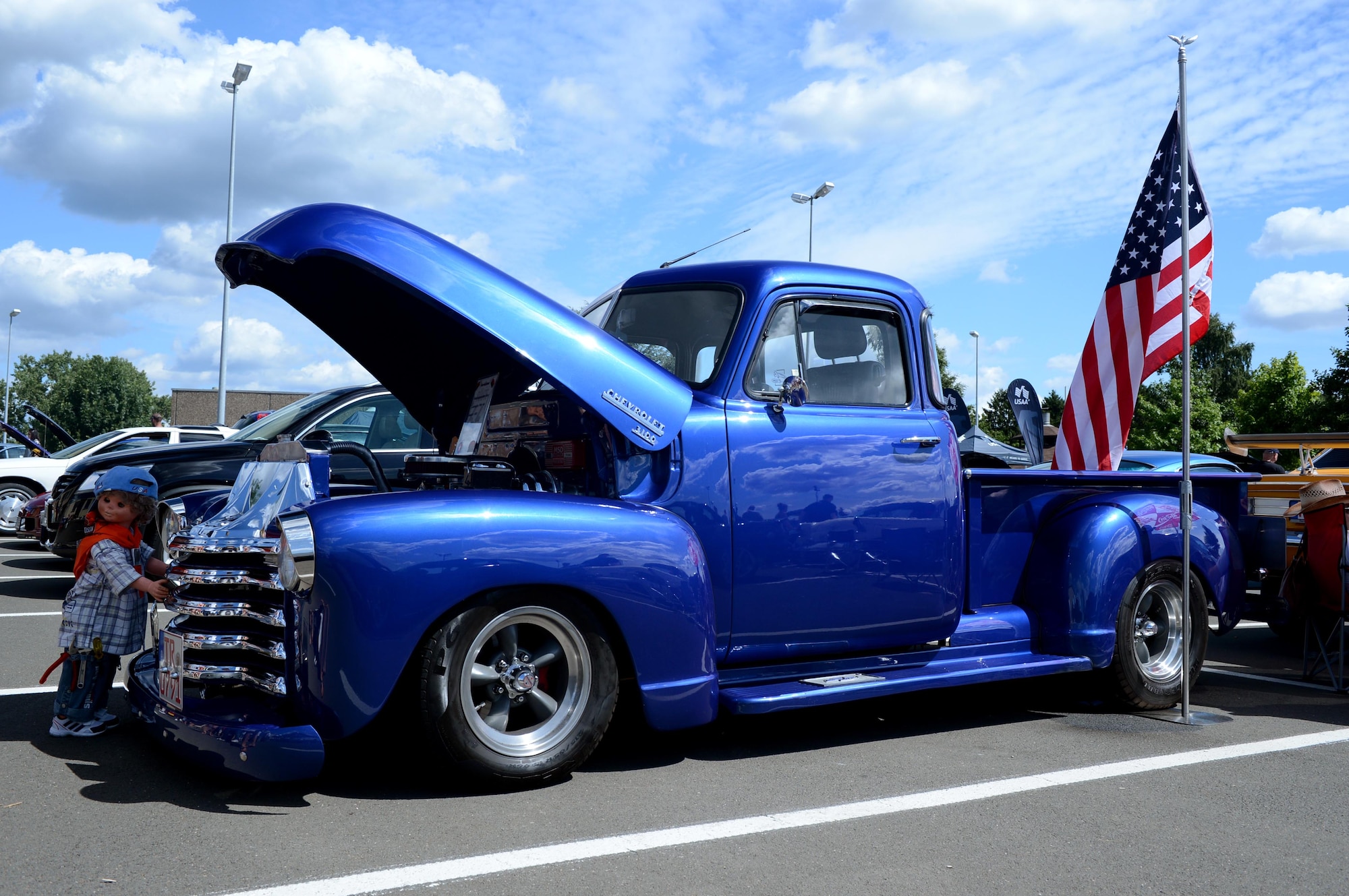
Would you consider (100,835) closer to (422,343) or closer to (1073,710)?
(422,343)

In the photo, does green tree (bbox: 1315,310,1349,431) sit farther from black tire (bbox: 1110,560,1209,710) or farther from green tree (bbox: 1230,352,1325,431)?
black tire (bbox: 1110,560,1209,710)

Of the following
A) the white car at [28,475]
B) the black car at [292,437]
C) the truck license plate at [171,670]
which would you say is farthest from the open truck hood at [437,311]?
the white car at [28,475]

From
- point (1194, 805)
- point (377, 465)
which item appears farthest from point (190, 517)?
point (1194, 805)

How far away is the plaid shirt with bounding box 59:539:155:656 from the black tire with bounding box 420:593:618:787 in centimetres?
165

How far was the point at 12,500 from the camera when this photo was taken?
15.2 meters

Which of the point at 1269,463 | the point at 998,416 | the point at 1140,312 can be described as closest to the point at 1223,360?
the point at 998,416

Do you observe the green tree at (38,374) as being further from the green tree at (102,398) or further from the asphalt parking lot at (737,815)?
the asphalt parking lot at (737,815)

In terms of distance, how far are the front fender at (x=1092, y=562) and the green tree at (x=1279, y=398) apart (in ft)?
154

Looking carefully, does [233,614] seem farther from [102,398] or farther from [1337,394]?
[102,398]

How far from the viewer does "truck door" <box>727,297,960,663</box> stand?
4.69 metres

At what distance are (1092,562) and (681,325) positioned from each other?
2439 mm

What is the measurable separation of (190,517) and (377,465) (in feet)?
2.61

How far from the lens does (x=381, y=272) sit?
3.96m

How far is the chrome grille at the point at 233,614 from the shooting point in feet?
12.6
